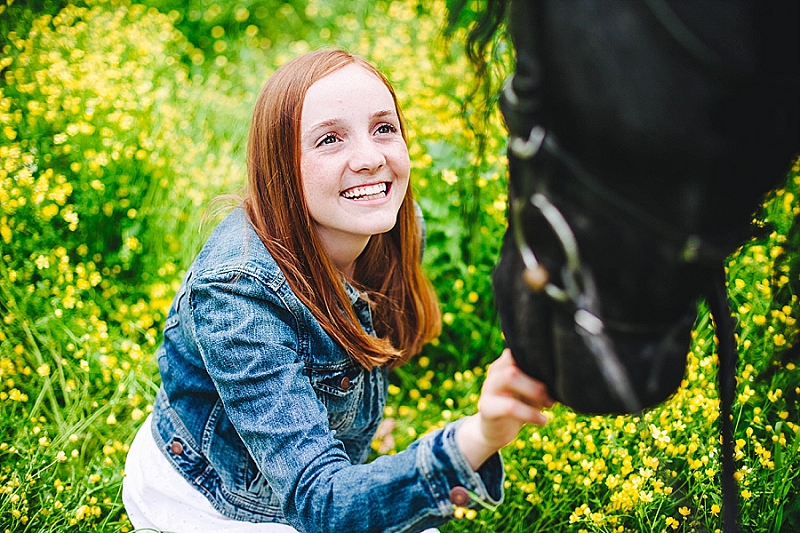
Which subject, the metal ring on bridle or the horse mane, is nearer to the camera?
the metal ring on bridle

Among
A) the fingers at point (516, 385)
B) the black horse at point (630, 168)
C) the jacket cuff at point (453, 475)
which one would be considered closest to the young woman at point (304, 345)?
the jacket cuff at point (453, 475)

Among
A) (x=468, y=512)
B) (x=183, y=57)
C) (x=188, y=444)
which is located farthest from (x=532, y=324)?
Result: (x=183, y=57)

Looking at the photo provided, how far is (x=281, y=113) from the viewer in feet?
6.02

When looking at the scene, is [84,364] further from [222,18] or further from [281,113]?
[222,18]

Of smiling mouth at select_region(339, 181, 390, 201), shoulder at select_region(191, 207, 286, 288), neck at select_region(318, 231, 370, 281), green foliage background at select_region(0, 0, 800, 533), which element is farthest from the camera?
green foliage background at select_region(0, 0, 800, 533)

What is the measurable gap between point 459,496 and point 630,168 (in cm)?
61

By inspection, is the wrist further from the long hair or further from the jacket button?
the long hair

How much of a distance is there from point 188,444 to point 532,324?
1.35 m

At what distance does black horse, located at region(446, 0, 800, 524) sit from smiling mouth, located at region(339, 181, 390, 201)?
859 mm

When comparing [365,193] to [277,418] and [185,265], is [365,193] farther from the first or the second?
[185,265]

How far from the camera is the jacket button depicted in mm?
1183

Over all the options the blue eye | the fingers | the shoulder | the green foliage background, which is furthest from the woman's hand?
the blue eye

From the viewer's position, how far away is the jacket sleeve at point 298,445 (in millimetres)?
1213

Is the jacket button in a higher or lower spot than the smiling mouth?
lower
